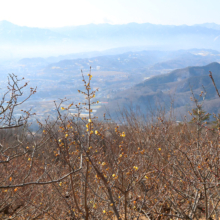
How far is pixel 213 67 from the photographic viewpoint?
161125 mm

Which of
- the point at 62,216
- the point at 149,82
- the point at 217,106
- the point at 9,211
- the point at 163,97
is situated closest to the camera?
the point at 62,216

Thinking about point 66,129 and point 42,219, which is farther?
point 42,219

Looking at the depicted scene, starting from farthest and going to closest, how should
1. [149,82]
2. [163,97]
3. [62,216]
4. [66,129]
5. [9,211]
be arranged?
[149,82] → [163,97] → [9,211] → [62,216] → [66,129]

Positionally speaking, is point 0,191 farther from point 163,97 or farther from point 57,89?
point 57,89

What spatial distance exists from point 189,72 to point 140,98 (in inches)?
2283

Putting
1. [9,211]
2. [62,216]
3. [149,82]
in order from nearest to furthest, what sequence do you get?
[62,216], [9,211], [149,82]

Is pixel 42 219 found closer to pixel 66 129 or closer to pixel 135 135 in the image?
pixel 66 129

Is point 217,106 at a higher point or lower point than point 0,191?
lower

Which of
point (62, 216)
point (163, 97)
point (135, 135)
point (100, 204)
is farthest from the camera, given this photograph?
point (163, 97)

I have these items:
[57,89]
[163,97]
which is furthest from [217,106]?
[57,89]

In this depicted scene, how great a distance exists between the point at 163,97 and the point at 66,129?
12248 cm

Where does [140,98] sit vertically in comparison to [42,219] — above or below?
below

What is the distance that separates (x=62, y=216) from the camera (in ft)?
15.3

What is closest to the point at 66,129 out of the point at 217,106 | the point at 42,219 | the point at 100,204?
the point at 100,204
